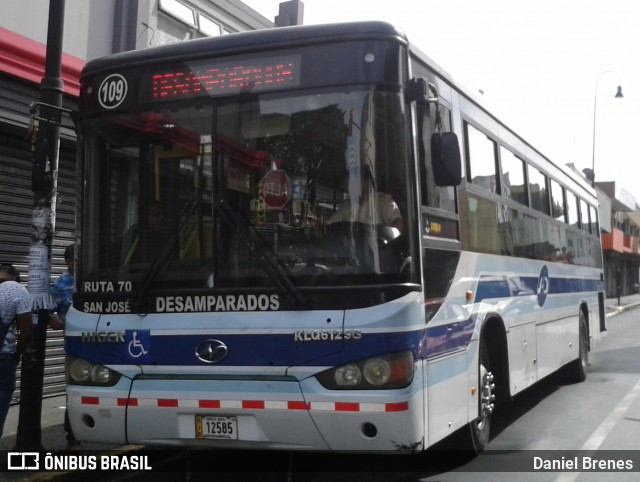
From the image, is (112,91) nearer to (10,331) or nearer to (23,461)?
(10,331)

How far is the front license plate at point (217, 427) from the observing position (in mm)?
5074

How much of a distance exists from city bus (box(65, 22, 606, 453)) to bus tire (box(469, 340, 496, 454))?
25.9 inches

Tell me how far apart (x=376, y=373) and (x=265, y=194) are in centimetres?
136

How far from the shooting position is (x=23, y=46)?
29.7 ft

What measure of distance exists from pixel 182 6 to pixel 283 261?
8694 mm

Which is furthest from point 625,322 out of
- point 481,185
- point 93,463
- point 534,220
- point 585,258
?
point 93,463

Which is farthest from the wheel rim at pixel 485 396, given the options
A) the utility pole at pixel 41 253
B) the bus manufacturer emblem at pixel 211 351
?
the utility pole at pixel 41 253

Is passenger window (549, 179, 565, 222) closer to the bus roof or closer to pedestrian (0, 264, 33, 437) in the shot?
the bus roof

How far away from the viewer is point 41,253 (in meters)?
6.68

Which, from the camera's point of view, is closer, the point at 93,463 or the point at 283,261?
the point at 283,261

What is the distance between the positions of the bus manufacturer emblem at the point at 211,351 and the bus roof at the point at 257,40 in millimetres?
1963

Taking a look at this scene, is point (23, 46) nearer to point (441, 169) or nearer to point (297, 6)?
point (441, 169)

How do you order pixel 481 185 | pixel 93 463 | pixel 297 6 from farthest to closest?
pixel 297 6
pixel 481 185
pixel 93 463

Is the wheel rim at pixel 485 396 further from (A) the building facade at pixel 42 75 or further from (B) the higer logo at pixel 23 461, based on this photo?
(A) the building facade at pixel 42 75
